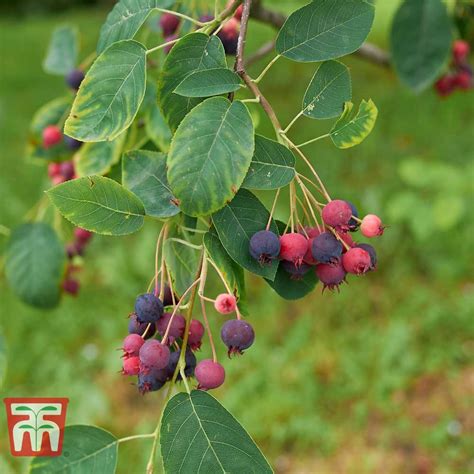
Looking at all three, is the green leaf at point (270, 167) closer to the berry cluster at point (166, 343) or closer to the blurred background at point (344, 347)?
the berry cluster at point (166, 343)

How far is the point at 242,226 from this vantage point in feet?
2.27

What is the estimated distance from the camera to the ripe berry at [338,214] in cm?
69

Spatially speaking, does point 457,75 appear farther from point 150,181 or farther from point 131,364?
point 131,364

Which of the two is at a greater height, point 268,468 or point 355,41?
point 355,41

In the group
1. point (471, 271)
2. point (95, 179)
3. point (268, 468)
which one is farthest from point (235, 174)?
point (471, 271)

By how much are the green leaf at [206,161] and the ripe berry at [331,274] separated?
148 millimetres

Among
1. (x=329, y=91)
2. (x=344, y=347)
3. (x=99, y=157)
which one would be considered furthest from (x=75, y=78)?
(x=344, y=347)

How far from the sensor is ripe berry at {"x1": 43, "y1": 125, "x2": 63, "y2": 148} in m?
1.20

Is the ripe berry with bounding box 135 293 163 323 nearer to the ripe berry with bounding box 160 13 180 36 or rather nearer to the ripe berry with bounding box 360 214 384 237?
the ripe berry with bounding box 360 214 384 237

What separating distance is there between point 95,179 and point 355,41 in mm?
314

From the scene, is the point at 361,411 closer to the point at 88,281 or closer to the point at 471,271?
the point at 471,271

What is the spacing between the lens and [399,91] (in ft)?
15.1

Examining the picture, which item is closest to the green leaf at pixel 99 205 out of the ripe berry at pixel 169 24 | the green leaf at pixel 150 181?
the green leaf at pixel 150 181

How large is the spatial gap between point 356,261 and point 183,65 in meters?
0.27
